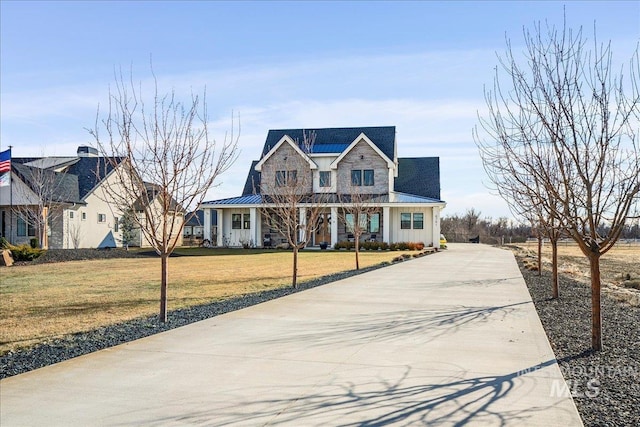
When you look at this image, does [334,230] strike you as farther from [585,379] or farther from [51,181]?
[585,379]

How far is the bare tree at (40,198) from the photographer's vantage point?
30734mm

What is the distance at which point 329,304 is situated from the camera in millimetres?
10680

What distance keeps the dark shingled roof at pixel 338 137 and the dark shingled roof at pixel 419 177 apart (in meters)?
3.55

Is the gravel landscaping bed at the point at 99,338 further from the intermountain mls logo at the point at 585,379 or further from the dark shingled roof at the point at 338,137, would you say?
the dark shingled roof at the point at 338,137

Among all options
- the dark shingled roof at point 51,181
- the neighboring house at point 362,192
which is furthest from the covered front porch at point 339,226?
the dark shingled roof at point 51,181

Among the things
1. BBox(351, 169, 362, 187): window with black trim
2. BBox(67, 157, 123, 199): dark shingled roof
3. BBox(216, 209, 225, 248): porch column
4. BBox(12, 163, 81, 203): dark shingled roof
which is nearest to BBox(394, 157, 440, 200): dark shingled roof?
BBox(351, 169, 362, 187): window with black trim

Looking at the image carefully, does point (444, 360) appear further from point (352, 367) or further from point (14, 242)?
point (14, 242)

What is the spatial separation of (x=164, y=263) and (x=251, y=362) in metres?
3.60

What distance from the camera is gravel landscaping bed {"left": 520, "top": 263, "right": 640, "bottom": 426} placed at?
15.5ft

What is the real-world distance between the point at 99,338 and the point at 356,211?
15648 millimetres

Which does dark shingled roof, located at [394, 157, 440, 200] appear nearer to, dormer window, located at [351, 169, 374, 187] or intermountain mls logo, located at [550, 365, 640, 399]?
dormer window, located at [351, 169, 374, 187]

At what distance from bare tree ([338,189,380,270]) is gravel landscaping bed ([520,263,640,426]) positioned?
34.1 feet

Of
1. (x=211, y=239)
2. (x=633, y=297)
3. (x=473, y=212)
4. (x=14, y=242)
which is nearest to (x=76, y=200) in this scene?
(x=14, y=242)

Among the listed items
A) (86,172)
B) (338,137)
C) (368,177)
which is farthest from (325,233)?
(86,172)
